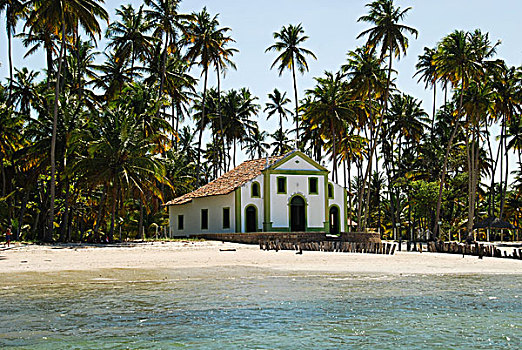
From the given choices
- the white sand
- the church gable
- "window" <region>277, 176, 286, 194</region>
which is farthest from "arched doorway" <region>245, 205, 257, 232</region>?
the white sand

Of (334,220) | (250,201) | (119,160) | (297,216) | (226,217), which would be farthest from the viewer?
(334,220)

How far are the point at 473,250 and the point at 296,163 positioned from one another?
16.0 meters

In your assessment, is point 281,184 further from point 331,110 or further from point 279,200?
point 331,110

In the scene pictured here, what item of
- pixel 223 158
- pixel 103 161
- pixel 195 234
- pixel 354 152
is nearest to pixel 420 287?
pixel 103 161

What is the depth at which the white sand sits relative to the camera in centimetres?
2205

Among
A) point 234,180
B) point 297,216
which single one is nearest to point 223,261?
point 297,216

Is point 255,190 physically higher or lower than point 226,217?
higher

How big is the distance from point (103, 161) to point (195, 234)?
1349cm

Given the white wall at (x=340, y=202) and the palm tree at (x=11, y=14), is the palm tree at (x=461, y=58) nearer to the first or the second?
the white wall at (x=340, y=202)

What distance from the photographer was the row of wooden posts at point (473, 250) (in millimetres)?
27859

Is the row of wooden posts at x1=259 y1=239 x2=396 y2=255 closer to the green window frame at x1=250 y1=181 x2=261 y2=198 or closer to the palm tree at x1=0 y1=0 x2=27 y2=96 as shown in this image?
the green window frame at x1=250 y1=181 x2=261 y2=198

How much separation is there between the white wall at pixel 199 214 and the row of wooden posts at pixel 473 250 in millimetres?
14494

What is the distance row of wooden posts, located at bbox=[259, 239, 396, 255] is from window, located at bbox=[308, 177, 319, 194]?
1032cm

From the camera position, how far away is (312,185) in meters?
42.6
